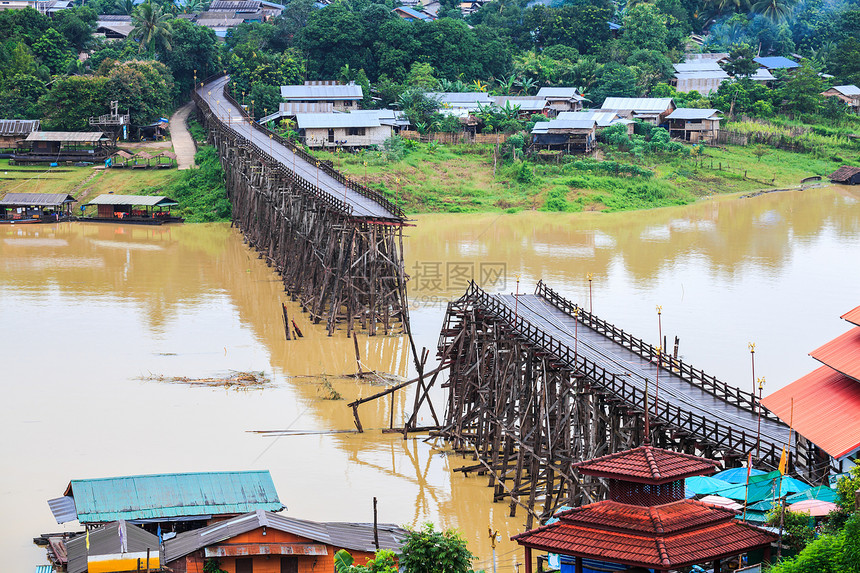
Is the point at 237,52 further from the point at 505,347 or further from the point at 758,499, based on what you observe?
the point at 758,499

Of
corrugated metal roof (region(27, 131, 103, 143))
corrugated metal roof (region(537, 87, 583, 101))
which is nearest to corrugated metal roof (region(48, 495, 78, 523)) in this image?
corrugated metal roof (region(27, 131, 103, 143))

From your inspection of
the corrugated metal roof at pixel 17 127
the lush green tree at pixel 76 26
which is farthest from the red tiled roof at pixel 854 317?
the lush green tree at pixel 76 26

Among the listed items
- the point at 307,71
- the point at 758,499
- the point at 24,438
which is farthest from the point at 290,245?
the point at 307,71

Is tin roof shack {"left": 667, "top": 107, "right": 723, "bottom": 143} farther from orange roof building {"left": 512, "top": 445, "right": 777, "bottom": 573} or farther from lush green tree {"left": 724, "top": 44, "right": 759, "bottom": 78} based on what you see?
orange roof building {"left": 512, "top": 445, "right": 777, "bottom": 573}

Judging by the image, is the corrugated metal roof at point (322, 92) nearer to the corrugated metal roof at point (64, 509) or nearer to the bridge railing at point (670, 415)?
the bridge railing at point (670, 415)

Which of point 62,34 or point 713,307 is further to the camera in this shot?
point 62,34

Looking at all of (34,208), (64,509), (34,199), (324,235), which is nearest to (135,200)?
(34,199)

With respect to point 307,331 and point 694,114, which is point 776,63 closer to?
point 694,114
